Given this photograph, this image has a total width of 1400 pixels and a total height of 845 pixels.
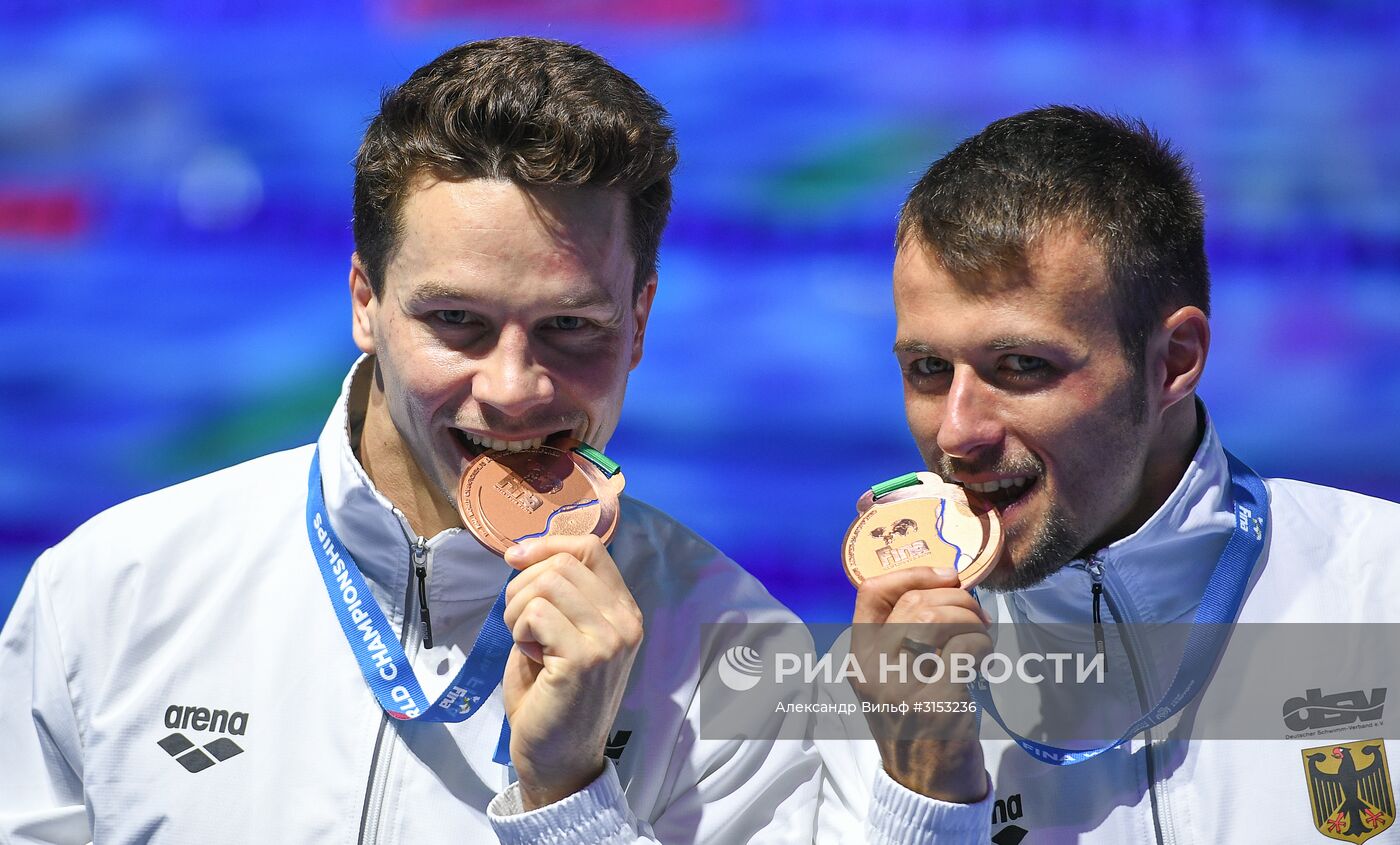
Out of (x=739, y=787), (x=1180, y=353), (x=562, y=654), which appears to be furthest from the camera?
(x=1180, y=353)

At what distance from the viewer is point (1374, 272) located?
4.37 metres

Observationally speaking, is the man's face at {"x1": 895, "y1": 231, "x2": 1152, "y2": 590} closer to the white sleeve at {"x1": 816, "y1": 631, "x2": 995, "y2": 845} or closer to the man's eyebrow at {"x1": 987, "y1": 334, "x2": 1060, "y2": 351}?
the man's eyebrow at {"x1": 987, "y1": 334, "x2": 1060, "y2": 351}

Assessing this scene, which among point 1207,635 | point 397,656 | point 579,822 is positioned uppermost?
point 1207,635

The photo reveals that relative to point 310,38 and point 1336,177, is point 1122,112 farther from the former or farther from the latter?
point 310,38

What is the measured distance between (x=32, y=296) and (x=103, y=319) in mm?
220

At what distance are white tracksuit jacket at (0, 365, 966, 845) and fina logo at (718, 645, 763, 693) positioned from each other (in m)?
0.04

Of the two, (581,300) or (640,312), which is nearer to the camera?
(581,300)

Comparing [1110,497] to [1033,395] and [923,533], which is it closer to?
[1033,395]

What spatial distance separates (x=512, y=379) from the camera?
2.80m

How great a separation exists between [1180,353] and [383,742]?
6.04 feet

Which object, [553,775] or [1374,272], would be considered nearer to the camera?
[553,775]

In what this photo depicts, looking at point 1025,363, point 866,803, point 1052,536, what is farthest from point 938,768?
point 1025,363

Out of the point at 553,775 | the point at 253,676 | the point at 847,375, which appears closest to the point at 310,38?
the point at 847,375

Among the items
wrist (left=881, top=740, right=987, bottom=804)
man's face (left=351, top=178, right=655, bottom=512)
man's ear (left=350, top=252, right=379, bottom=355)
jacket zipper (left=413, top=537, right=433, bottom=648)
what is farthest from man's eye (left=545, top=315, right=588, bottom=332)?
wrist (left=881, top=740, right=987, bottom=804)
